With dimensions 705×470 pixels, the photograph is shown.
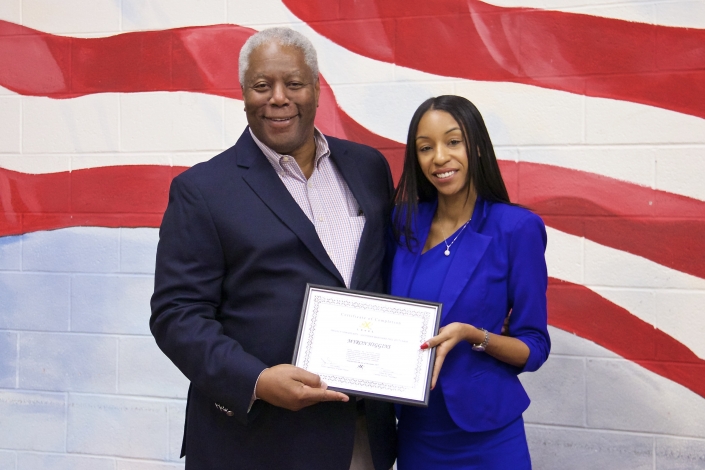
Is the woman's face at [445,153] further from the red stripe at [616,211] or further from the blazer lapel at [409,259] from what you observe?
the red stripe at [616,211]

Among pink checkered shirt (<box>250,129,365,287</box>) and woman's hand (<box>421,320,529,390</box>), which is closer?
woman's hand (<box>421,320,529,390</box>)

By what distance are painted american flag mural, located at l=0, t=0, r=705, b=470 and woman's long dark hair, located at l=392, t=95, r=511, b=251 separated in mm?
734

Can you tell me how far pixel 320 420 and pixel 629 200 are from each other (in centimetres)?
134

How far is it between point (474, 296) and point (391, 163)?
1.02m

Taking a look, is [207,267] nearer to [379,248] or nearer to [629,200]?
[379,248]

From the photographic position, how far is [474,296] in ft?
5.83

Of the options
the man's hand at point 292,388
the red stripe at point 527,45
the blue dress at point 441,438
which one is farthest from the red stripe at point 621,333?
the man's hand at point 292,388

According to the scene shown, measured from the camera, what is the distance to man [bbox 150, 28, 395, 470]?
67.7 inches

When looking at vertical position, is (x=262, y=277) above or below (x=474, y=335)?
above

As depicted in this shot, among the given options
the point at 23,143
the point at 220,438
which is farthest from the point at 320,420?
the point at 23,143

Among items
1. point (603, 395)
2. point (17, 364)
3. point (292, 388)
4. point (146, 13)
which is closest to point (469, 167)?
point (292, 388)

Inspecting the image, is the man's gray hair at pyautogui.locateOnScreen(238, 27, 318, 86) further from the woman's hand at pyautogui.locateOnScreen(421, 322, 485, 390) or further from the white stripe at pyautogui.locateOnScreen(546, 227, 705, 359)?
the white stripe at pyautogui.locateOnScreen(546, 227, 705, 359)

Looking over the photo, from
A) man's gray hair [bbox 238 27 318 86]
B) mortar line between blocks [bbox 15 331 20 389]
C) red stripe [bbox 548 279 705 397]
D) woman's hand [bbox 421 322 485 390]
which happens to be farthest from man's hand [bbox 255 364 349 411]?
mortar line between blocks [bbox 15 331 20 389]

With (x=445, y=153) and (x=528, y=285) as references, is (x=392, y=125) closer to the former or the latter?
(x=445, y=153)
